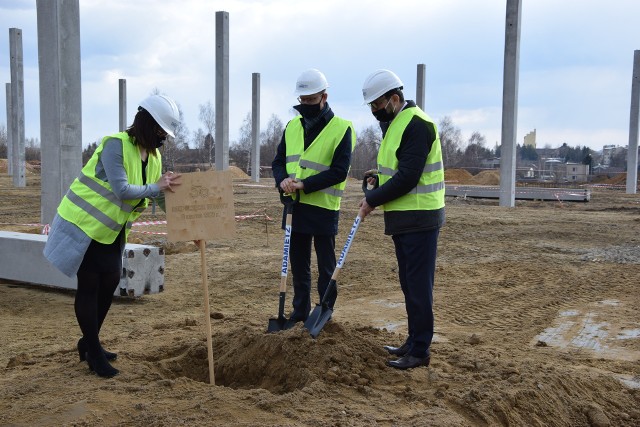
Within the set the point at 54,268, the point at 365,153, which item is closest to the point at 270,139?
the point at 365,153

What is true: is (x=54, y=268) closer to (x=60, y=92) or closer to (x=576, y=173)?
(x=60, y=92)

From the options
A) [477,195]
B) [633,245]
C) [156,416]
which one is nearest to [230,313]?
[156,416]

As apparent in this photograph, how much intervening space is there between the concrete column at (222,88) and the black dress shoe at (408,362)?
75.3 feet

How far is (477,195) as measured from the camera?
28.2m

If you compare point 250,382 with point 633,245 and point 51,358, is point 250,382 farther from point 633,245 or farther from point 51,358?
point 633,245

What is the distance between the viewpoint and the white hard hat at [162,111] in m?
4.49

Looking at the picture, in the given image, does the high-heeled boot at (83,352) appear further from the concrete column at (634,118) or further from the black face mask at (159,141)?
the concrete column at (634,118)

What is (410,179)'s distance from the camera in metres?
4.72

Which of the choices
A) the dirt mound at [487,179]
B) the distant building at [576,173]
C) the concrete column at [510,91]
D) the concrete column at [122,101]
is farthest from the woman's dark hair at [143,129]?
the distant building at [576,173]

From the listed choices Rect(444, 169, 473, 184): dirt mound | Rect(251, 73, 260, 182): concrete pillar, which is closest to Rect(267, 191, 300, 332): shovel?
Rect(251, 73, 260, 182): concrete pillar

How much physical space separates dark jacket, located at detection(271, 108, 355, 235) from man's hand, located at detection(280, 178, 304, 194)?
0.05m

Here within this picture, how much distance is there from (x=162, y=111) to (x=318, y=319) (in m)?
1.86

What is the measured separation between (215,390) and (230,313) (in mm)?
3082

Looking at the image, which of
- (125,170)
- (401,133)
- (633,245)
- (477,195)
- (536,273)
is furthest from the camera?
(477,195)
